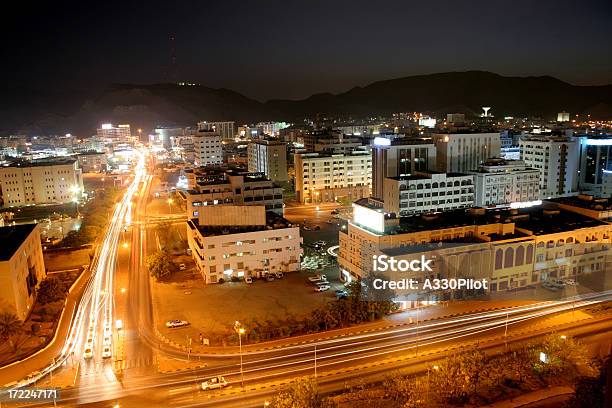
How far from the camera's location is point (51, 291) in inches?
540

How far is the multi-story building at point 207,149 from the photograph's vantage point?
130 feet

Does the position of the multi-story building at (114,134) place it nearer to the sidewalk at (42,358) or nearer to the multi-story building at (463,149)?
the multi-story building at (463,149)

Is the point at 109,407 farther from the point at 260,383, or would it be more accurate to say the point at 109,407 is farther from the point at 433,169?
the point at 433,169

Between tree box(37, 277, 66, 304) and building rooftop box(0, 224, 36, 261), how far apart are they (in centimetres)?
147

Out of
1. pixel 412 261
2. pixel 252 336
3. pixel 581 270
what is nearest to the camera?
pixel 252 336

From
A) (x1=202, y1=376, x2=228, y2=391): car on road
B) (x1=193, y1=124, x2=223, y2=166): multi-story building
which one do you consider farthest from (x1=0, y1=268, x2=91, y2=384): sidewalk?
(x1=193, y1=124, x2=223, y2=166): multi-story building

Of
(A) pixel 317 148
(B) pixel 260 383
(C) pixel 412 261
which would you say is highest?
(A) pixel 317 148

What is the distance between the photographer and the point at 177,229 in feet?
70.9

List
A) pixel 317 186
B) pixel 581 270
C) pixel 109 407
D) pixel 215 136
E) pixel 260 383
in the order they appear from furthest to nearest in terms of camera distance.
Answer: pixel 215 136, pixel 317 186, pixel 581 270, pixel 260 383, pixel 109 407

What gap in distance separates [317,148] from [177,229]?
1308 centimetres

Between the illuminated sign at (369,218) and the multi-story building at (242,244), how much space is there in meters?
2.21

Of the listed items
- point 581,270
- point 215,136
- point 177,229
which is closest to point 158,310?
point 177,229

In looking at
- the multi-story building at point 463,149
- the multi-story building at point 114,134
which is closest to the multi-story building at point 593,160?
the multi-story building at point 463,149

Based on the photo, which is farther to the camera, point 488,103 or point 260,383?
point 488,103
